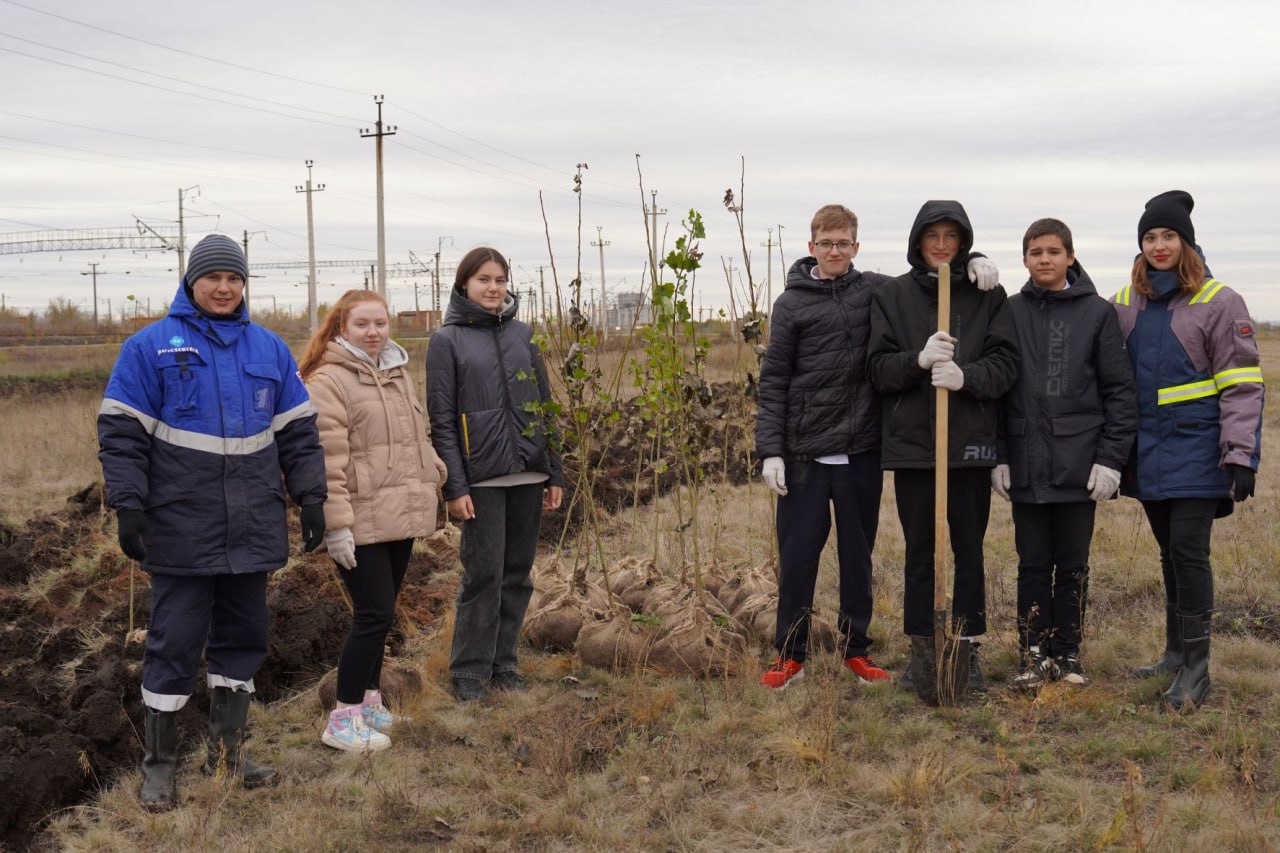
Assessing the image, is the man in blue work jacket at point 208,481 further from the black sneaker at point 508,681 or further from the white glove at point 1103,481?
the white glove at point 1103,481

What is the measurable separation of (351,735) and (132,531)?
1165 mm

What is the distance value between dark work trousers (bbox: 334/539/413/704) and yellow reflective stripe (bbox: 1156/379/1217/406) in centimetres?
277

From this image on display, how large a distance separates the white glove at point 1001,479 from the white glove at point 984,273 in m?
0.67

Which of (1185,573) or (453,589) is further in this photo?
(453,589)

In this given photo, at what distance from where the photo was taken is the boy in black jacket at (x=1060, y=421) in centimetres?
384

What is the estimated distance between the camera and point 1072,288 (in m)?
3.90

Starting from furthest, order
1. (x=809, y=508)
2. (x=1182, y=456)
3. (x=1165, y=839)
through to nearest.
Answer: (x=809, y=508) < (x=1182, y=456) < (x=1165, y=839)

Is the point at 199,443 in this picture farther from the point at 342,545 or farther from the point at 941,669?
the point at 941,669

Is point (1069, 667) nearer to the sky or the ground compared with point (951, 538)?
nearer to the ground

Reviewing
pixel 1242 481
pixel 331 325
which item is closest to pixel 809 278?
pixel 1242 481

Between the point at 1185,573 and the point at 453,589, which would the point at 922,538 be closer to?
the point at 1185,573

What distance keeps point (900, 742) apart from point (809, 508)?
3.07 feet

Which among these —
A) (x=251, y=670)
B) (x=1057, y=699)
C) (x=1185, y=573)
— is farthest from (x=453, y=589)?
(x=1185, y=573)

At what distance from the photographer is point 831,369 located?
4.02m
